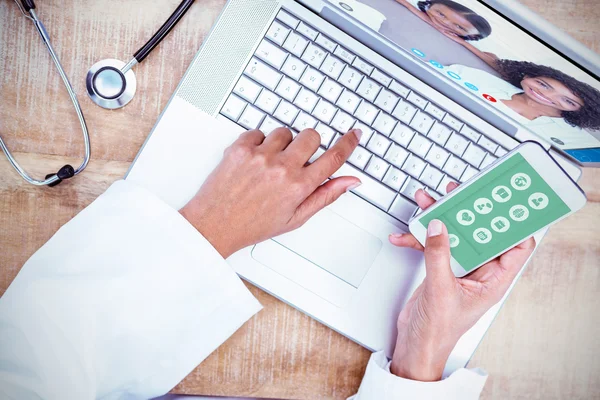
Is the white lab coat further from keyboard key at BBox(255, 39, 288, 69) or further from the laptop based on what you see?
keyboard key at BBox(255, 39, 288, 69)

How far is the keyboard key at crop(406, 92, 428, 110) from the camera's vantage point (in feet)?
1.92

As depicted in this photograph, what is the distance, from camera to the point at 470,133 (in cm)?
60

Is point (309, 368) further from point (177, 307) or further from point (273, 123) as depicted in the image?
point (273, 123)

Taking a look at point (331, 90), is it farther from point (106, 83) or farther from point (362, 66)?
point (106, 83)

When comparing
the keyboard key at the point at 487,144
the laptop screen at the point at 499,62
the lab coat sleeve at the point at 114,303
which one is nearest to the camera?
the laptop screen at the point at 499,62

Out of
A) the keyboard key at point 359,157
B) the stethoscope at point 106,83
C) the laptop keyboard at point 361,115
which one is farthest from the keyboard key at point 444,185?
the stethoscope at point 106,83

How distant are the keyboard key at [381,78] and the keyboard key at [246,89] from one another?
15 centimetres

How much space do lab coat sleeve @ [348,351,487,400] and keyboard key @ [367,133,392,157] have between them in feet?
0.88

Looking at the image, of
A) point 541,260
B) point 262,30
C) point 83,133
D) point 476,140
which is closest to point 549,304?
point 541,260

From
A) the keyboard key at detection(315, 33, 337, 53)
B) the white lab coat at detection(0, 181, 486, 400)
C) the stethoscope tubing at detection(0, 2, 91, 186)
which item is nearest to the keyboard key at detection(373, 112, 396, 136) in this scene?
the keyboard key at detection(315, 33, 337, 53)

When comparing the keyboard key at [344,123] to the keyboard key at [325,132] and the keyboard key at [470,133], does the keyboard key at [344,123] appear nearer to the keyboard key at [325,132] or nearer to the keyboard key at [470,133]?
the keyboard key at [325,132]

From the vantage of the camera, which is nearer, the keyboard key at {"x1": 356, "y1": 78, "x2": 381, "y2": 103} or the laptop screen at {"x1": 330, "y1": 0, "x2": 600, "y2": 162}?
the laptop screen at {"x1": 330, "y1": 0, "x2": 600, "y2": 162}

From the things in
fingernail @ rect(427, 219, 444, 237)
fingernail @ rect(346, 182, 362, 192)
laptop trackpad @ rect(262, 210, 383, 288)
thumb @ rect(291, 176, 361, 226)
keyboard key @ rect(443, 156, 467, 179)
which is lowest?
laptop trackpad @ rect(262, 210, 383, 288)

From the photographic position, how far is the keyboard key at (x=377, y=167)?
58cm
